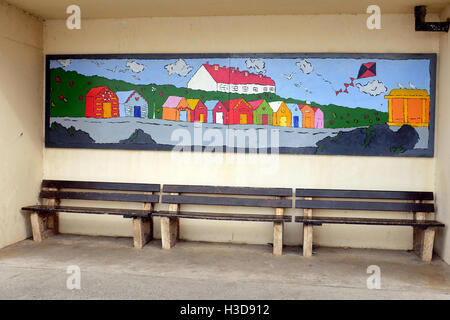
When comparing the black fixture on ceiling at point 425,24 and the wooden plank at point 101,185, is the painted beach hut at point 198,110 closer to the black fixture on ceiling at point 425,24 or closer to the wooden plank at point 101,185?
the wooden plank at point 101,185

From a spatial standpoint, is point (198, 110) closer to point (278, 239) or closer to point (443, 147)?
point (278, 239)

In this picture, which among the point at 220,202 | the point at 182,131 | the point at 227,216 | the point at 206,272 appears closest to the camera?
the point at 206,272

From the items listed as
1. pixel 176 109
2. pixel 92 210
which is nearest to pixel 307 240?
pixel 176 109

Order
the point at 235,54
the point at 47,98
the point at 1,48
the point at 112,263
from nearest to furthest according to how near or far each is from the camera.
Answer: the point at 112,263 → the point at 1,48 → the point at 235,54 → the point at 47,98

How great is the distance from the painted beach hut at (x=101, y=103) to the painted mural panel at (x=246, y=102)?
0.01 metres

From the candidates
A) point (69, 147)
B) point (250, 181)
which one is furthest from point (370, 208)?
point (69, 147)

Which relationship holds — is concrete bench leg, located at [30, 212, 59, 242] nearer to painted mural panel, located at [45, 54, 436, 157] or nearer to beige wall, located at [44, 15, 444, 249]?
beige wall, located at [44, 15, 444, 249]

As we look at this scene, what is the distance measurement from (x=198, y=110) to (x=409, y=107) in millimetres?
2628

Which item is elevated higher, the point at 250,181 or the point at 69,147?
the point at 69,147

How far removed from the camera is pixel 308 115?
5473 mm
